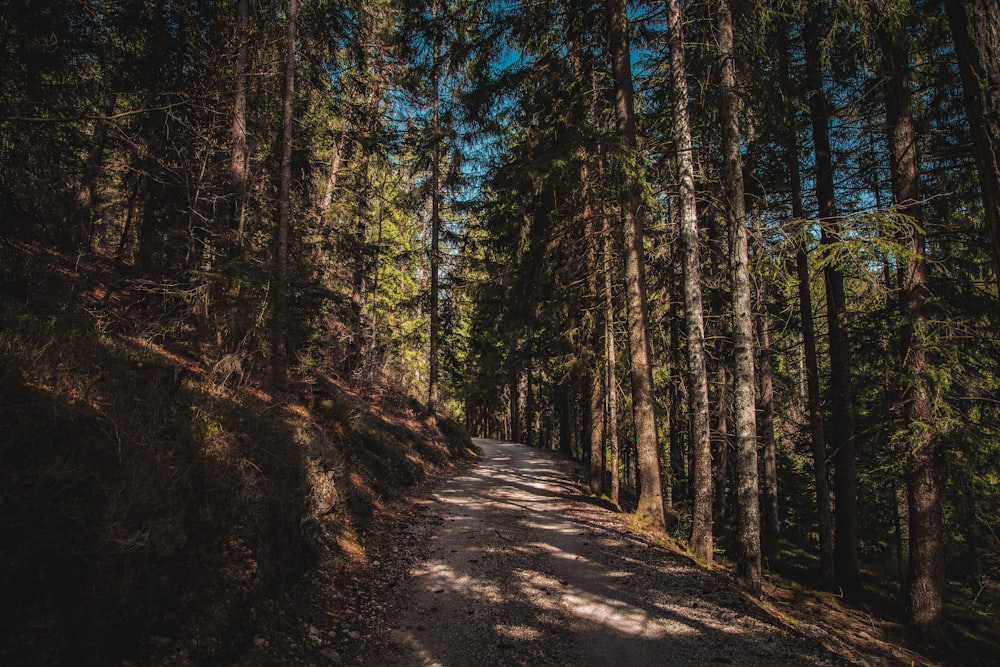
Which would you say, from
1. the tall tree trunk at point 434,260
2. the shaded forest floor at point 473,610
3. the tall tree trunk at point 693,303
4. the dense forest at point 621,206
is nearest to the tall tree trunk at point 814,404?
the dense forest at point 621,206

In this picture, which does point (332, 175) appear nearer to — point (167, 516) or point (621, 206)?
point (621, 206)

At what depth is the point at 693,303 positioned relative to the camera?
8539 mm

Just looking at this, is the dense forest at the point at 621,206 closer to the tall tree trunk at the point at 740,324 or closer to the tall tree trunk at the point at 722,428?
the tall tree trunk at the point at 740,324

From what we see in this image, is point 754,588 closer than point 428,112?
Yes

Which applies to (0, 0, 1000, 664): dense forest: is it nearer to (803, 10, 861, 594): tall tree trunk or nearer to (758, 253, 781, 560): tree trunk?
(803, 10, 861, 594): tall tree trunk

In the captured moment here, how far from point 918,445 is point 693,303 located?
14.8ft

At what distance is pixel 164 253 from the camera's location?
9727 mm

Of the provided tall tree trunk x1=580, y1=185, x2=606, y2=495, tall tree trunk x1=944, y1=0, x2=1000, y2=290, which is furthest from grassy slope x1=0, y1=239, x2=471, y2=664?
tall tree trunk x1=580, y1=185, x2=606, y2=495

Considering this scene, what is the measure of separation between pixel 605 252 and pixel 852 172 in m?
6.18

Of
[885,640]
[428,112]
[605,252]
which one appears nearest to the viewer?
[885,640]

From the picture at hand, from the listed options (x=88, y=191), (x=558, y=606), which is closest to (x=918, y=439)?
(x=558, y=606)

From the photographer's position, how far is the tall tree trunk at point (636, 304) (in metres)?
9.85

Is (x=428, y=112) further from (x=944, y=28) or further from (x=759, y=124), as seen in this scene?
(x=944, y=28)

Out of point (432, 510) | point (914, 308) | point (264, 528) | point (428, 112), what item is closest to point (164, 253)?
point (264, 528)
